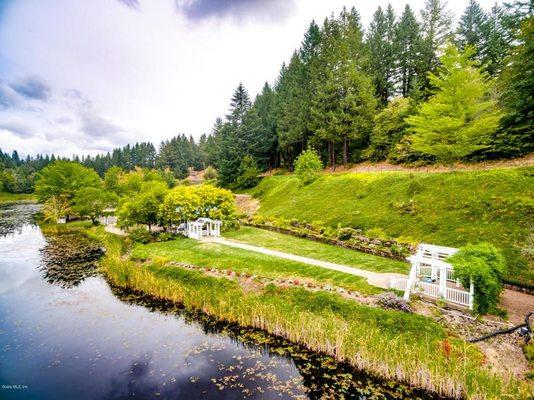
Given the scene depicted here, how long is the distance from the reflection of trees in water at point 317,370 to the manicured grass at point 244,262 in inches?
169

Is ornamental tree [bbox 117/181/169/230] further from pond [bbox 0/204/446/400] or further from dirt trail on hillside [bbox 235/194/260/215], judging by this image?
pond [bbox 0/204/446/400]

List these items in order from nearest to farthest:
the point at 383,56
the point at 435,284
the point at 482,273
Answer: the point at 482,273 → the point at 435,284 → the point at 383,56

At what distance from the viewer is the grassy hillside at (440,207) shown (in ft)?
61.4

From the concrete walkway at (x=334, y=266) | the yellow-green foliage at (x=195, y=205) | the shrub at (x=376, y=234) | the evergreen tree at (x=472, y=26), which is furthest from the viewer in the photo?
the evergreen tree at (x=472, y=26)

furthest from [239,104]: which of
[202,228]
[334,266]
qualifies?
[334,266]

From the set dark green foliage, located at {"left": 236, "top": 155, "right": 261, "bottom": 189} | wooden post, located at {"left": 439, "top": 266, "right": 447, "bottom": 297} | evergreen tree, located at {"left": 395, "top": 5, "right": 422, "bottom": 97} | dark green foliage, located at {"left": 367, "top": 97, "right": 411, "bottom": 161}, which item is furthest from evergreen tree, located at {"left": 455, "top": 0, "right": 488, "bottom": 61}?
wooden post, located at {"left": 439, "top": 266, "right": 447, "bottom": 297}

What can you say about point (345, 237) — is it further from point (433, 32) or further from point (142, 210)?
point (433, 32)

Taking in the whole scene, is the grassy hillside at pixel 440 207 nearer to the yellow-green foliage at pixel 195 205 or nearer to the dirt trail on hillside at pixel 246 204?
the dirt trail on hillside at pixel 246 204

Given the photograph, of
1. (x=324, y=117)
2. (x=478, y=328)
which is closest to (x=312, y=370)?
(x=478, y=328)

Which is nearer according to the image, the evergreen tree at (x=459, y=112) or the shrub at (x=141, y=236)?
the evergreen tree at (x=459, y=112)

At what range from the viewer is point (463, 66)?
2666cm

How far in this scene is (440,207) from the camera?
2384cm

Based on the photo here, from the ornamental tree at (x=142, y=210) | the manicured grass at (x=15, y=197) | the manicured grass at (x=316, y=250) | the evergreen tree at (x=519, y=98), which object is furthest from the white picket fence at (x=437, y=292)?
the manicured grass at (x=15, y=197)

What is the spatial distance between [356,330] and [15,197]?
121230 millimetres
